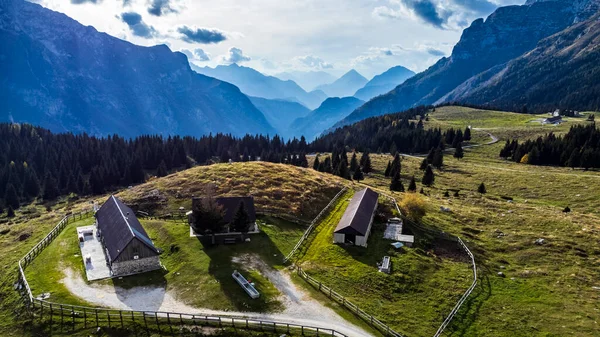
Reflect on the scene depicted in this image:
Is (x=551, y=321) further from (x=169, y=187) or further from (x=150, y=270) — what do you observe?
(x=169, y=187)

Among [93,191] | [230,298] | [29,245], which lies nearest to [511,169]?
[230,298]

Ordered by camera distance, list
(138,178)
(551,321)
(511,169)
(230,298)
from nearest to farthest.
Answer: (551,321) → (230,298) → (511,169) → (138,178)

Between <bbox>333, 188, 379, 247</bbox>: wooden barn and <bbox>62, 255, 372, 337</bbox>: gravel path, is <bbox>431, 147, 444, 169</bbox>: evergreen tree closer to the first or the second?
<bbox>333, 188, 379, 247</bbox>: wooden barn

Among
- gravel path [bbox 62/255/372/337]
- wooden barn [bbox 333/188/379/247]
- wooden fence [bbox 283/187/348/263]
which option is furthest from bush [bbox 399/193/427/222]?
gravel path [bbox 62/255/372/337]

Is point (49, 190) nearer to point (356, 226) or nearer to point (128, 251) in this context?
point (128, 251)

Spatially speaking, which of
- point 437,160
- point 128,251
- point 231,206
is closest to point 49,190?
point 231,206

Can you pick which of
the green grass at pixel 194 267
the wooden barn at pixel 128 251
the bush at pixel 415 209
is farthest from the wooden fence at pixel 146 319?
the bush at pixel 415 209

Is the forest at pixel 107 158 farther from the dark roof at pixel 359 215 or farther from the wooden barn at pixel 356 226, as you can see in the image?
the wooden barn at pixel 356 226
